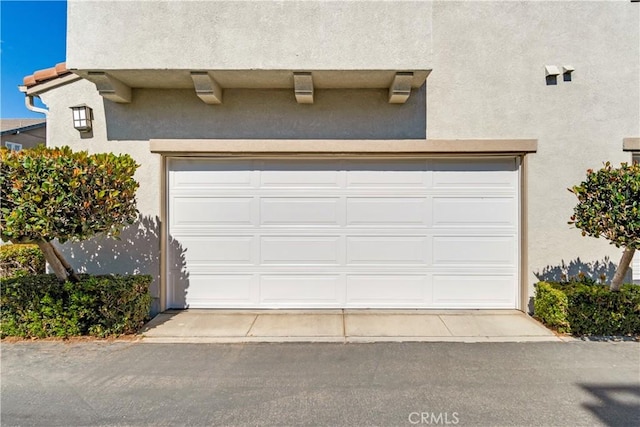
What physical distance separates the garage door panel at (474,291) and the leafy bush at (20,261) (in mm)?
6572

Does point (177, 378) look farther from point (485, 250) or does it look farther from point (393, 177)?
point (485, 250)

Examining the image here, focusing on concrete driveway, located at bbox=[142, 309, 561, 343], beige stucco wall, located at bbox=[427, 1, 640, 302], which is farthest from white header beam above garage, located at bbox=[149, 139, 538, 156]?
concrete driveway, located at bbox=[142, 309, 561, 343]

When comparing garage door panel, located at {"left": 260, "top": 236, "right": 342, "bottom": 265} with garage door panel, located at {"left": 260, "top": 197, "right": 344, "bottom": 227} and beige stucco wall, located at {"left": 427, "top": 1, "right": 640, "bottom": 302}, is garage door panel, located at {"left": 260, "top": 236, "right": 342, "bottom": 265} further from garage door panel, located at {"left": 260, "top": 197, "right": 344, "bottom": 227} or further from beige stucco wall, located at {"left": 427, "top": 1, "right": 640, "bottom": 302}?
beige stucco wall, located at {"left": 427, "top": 1, "right": 640, "bottom": 302}

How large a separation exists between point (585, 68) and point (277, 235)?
5124 mm

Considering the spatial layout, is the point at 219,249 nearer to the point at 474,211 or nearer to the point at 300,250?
the point at 300,250

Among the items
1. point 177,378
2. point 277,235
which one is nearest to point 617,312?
point 277,235

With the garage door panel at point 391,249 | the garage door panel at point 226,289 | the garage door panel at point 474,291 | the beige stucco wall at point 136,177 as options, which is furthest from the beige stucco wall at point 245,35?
the garage door panel at point 474,291

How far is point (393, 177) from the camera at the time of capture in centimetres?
538

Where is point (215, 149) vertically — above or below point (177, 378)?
above

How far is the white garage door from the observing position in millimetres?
5355

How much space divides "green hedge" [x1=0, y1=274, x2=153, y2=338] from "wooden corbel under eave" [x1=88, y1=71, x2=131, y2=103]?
2.58 metres

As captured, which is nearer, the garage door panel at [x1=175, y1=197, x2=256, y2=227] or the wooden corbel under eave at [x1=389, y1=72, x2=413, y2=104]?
the wooden corbel under eave at [x1=389, y1=72, x2=413, y2=104]

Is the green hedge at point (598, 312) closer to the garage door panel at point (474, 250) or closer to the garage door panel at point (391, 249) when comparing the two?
the garage door panel at point (474, 250)

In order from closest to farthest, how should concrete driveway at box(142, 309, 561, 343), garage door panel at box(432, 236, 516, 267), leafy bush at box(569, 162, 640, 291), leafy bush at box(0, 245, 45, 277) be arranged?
1. leafy bush at box(569, 162, 640, 291)
2. concrete driveway at box(142, 309, 561, 343)
3. garage door panel at box(432, 236, 516, 267)
4. leafy bush at box(0, 245, 45, 277)
